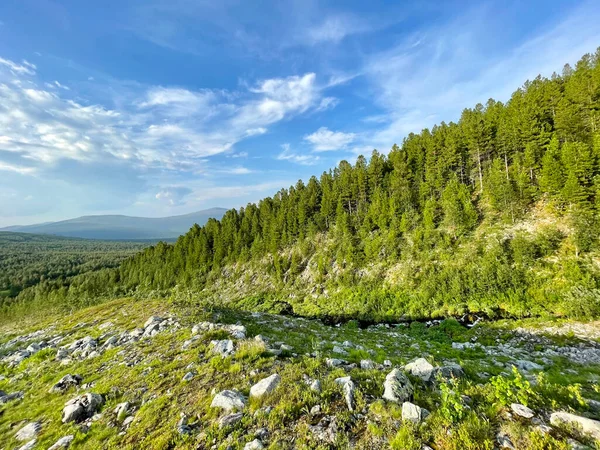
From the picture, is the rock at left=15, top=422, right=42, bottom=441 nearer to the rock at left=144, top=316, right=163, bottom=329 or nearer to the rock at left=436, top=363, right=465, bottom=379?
the rock at left=144, top=316, right=163, bottom=329

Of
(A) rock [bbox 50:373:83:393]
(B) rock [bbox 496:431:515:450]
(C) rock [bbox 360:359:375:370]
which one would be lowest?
(A) rock [bbox 50:373:83:393]

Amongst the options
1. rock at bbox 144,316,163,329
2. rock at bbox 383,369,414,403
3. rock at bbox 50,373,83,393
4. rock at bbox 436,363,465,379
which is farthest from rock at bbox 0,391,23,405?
rock at bbox 436,363,465,379

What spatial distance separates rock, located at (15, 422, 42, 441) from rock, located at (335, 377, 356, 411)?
868cm

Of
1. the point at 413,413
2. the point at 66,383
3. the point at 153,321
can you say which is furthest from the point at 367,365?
the point at 153,321

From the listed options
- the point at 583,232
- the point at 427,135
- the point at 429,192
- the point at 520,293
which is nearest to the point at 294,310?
the point at 520,293

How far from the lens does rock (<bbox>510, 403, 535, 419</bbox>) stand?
491 cm

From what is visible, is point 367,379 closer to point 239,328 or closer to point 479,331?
point 239,328

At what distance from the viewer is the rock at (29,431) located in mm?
6918

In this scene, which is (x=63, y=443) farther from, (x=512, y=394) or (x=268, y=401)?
(x=512, y=394)

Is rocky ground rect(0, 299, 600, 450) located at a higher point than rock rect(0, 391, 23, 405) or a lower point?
higher

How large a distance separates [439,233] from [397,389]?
3876cm

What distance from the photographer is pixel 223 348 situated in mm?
9992

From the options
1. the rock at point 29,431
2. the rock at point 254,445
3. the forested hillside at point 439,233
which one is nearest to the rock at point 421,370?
the rock at point 254,445

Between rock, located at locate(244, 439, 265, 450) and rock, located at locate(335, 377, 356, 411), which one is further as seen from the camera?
rock, located at locate(335, 377, 356, 411)
